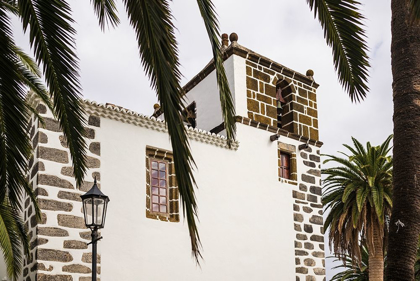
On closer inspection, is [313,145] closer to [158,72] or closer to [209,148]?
[209,148]

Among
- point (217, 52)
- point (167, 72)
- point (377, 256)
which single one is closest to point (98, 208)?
point (217, 52)

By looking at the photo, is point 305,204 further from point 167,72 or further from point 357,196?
point 167,72

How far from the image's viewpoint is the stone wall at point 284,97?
1502 centimetres

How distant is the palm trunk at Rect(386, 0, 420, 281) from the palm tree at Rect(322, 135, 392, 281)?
11332mm

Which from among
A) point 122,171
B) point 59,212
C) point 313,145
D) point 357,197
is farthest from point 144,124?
point 357,197

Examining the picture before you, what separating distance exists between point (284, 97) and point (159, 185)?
482 cm

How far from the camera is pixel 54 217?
435 inches

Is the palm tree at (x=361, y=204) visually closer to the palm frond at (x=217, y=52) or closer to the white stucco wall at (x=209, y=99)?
the white stucco wall at (x=209, y=99)

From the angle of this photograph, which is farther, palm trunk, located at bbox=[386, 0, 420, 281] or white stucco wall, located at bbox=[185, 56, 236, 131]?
white stucco wall, located at bbox=[185, 56, 236, 131]

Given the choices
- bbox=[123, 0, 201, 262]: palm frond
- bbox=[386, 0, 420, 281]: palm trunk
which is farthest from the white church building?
bbox=[123, 0, 201, 262]: palm frond

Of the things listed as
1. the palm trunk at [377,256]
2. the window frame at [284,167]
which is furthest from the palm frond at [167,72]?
the palm trunk at [377,256]

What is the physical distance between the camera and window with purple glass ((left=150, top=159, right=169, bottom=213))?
1266 cm

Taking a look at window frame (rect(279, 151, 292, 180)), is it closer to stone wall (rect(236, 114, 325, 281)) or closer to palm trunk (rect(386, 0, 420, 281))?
stone wall (rect(236, 114, 325, 281))

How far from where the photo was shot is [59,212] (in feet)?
36.5
